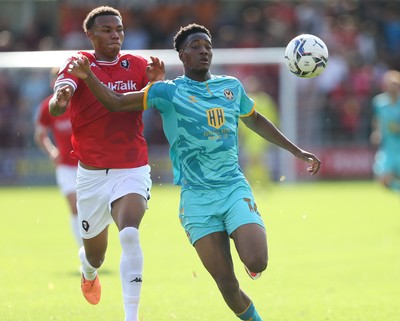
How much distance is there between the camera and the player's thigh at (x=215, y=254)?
7246 millimetres

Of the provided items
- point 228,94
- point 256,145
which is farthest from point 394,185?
point 228,94

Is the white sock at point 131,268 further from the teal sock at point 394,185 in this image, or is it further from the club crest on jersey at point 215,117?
the teal sock at point 394,185

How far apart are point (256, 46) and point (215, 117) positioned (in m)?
20.5

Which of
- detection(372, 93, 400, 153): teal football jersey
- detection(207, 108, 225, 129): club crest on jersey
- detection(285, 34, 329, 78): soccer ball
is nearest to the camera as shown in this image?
detection(207, 108, 225, 129): club crest on jersey

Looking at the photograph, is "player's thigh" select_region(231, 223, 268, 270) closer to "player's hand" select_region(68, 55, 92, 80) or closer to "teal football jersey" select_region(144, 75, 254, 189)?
"teal football jersey" select_region(144, 75, 254, 189)

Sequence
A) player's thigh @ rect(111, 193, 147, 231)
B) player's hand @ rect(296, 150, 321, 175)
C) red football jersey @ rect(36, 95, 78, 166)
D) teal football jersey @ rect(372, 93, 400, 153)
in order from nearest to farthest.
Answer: player's thigh @ rect(111, 193, 147, 231) → player's hand @ rect(296, 150, 321, 175) → red football jersey @ rect(36, 95, 78, 166) → teal football jersey @ rect(372, 93, 400, 153)

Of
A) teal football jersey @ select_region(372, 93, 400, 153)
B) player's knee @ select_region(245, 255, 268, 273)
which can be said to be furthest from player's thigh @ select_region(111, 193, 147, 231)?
teal football jersey @ select_region(372, 93, 400, 153)

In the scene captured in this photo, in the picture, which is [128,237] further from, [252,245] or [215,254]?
[252,245]

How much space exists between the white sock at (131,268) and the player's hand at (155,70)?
4.41ft

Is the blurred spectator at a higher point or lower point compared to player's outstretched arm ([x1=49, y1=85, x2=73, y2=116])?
lower

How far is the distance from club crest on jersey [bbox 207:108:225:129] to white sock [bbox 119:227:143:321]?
1.07 meters

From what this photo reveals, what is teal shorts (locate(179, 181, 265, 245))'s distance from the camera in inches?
287

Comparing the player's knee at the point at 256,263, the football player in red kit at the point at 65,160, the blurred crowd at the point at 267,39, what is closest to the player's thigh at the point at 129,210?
the player's knee at the point at 256,263

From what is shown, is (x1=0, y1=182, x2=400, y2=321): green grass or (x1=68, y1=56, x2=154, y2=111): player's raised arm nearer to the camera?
(x1=68, y1=56, x2=154, y2=111): player's raised arm
